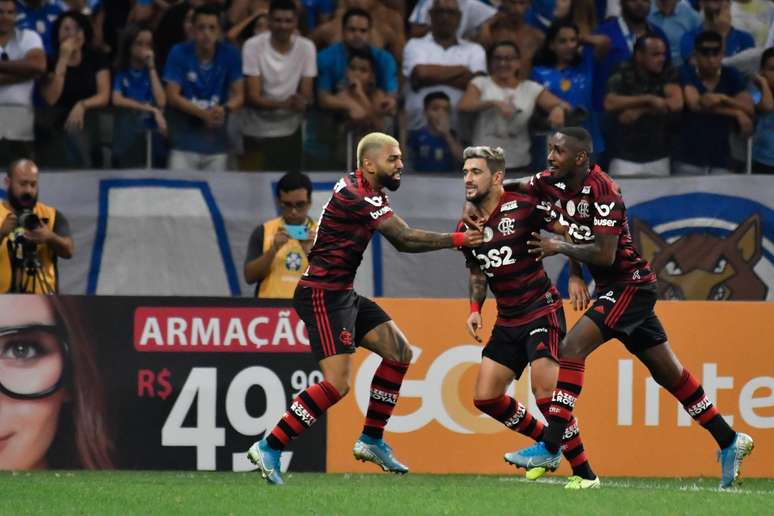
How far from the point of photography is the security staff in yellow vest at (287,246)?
11688 mm

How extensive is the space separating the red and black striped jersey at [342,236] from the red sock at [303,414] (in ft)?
2.13

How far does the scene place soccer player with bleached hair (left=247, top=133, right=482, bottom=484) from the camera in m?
8.99

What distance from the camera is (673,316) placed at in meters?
11.3

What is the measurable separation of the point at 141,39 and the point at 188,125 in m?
1.02

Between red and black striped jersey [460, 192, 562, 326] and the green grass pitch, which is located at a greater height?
red and black striped jersey [460, 192, 562, 326]

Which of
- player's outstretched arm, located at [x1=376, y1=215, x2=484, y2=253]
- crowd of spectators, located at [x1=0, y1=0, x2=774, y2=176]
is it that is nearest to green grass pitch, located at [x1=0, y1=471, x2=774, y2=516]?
player's outstretched arm, located at [x1=376, y1=215, x2=484, y2=253]

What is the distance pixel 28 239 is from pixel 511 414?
410cm

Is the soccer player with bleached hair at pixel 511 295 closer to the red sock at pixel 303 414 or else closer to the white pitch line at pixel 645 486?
the white pitch line at pixel 645 486

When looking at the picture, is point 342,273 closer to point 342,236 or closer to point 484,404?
point 342,236

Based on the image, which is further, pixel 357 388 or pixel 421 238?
pixel 357 388

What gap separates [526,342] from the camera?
31.0 ft

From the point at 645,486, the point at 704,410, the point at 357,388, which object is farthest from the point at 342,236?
the point at 645,486

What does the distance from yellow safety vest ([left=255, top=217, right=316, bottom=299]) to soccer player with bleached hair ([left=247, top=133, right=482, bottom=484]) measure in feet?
7.38

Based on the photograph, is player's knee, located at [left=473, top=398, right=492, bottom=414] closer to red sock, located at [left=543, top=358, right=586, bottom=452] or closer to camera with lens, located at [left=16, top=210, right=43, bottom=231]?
red sock, located at [left=543, top=358, right=586, bottom=452]
